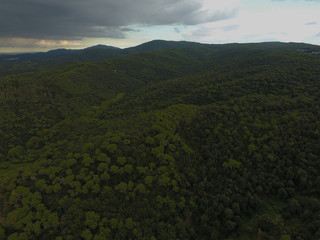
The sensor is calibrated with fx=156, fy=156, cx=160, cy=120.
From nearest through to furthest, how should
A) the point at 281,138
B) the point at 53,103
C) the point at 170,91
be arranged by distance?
the point at 281,138 → the point at 53,103 → the point at 170,91

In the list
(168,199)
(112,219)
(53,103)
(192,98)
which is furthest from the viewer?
(53,103)

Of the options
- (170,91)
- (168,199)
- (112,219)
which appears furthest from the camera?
(170,91)

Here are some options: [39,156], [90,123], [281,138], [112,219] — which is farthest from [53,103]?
[281,138]

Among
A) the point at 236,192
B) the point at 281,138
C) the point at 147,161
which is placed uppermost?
the point at 281,138

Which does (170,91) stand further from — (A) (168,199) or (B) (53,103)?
(A) (168,199)

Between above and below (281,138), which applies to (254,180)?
below

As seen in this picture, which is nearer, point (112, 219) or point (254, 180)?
point (112, 219)

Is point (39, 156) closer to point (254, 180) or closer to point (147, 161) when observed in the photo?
point (147, 161)

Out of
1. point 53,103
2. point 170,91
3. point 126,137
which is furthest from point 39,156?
point 170,91

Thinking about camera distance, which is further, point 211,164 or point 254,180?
point 211,164
